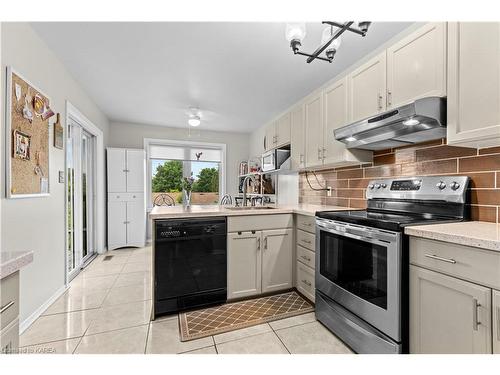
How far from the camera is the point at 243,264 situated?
2240 millimetres

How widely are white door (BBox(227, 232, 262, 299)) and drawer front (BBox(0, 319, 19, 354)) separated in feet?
5.08

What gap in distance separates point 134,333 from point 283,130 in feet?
8.88

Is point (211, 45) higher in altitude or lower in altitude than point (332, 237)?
higher

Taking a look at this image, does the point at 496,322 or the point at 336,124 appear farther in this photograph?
the point at 336,124

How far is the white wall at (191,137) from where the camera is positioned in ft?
15.1

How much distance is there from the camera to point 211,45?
217 cm

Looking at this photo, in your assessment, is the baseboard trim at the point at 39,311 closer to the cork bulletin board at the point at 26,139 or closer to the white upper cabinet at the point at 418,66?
the cork bulletin board at the point at 26,139

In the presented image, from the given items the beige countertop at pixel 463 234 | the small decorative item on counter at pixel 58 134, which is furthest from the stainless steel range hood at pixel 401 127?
the small decorative item on counter at pixel 58 134

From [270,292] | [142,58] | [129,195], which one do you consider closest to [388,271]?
[270,292]

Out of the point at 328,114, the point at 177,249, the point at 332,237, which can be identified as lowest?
the point at 177,249

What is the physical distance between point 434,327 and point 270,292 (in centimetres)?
141

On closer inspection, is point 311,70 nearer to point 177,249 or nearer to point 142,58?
point 142,58

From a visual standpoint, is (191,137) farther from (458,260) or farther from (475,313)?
(475,313)

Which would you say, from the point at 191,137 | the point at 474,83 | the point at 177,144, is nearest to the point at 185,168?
the point at 177,144
